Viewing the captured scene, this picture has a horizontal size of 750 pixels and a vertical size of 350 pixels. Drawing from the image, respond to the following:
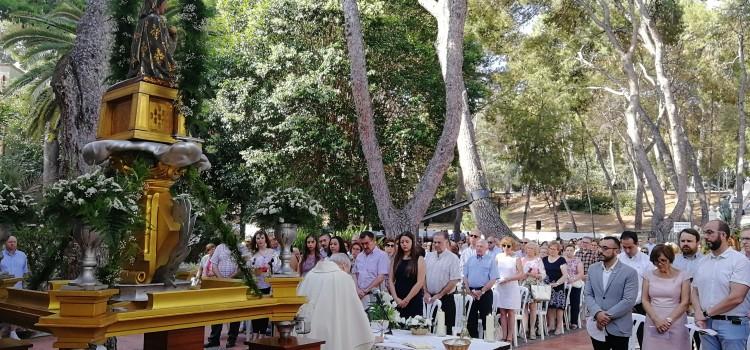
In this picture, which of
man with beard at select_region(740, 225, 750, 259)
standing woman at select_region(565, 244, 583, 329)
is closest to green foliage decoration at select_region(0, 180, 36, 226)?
man with beard at select_region(740, 225, 750, 259)

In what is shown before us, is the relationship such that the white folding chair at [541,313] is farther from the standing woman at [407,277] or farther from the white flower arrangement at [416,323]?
the white flower arrangement at [416,323]

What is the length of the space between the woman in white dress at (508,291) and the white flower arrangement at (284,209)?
17.6 feet

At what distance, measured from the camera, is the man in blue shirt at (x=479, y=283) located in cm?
914

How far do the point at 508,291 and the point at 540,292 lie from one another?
35.6 inches

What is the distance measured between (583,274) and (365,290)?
16.3 ft

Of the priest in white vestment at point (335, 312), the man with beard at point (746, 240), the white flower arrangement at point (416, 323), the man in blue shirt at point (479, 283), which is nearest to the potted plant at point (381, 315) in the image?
the white flower arrangement at point (416, 323)

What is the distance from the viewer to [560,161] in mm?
31172

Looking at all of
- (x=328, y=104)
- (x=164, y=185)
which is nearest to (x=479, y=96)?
(x=328, y=104)

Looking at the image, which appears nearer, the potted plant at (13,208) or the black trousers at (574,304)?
the potted plant at (13,208)

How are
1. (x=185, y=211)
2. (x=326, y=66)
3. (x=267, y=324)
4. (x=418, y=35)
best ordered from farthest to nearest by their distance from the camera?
1. (x=418, y=35)
2. (x=326, y=66)
3. (x=267, y=324)
4. (x=185, y=211)

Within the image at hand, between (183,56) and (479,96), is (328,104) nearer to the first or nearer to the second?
(479,96)

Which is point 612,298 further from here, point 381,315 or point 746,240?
point 381,315

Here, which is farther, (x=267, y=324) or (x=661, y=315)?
(x=267, y=324)

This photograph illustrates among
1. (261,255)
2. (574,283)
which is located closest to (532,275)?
(574,283)
